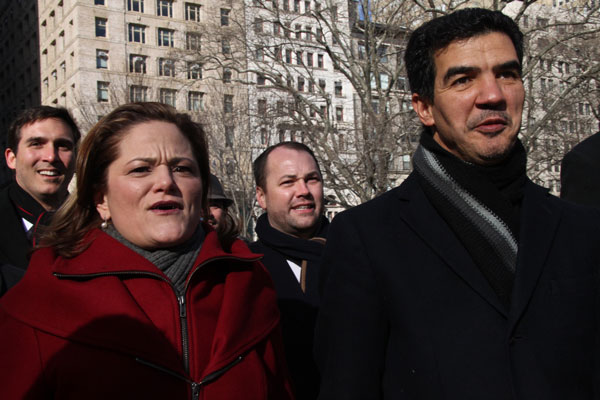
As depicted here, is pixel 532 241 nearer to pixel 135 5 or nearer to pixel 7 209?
pixel 7 209

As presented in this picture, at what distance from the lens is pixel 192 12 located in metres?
49.0

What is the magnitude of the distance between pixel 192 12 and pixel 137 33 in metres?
5.84

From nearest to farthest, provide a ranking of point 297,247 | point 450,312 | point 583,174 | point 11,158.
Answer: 1. point 450,312
2. point 583,174
3. point 297,247
4. point 11,158

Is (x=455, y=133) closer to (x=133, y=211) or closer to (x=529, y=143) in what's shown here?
(x=133, y=211)

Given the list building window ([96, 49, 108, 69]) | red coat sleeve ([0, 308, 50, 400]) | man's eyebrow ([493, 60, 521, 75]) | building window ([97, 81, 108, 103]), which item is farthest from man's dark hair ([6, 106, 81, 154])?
building window ([96, 49, 108, 69])

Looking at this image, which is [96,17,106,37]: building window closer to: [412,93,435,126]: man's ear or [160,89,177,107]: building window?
[160,89,177,107]: building window

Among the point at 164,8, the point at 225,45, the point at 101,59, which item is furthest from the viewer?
the point at 164,8

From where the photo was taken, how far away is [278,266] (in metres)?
3.35

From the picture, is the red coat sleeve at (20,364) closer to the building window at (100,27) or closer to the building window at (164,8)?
the building window at (100,27)

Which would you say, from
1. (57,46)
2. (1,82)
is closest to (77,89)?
(57,46)

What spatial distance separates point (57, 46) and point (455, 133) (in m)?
51.3

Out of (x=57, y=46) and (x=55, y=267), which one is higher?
(x=57, y=46)

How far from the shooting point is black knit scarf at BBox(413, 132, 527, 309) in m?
1.82

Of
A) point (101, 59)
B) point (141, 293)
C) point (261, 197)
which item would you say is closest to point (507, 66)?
point (141, 293)
